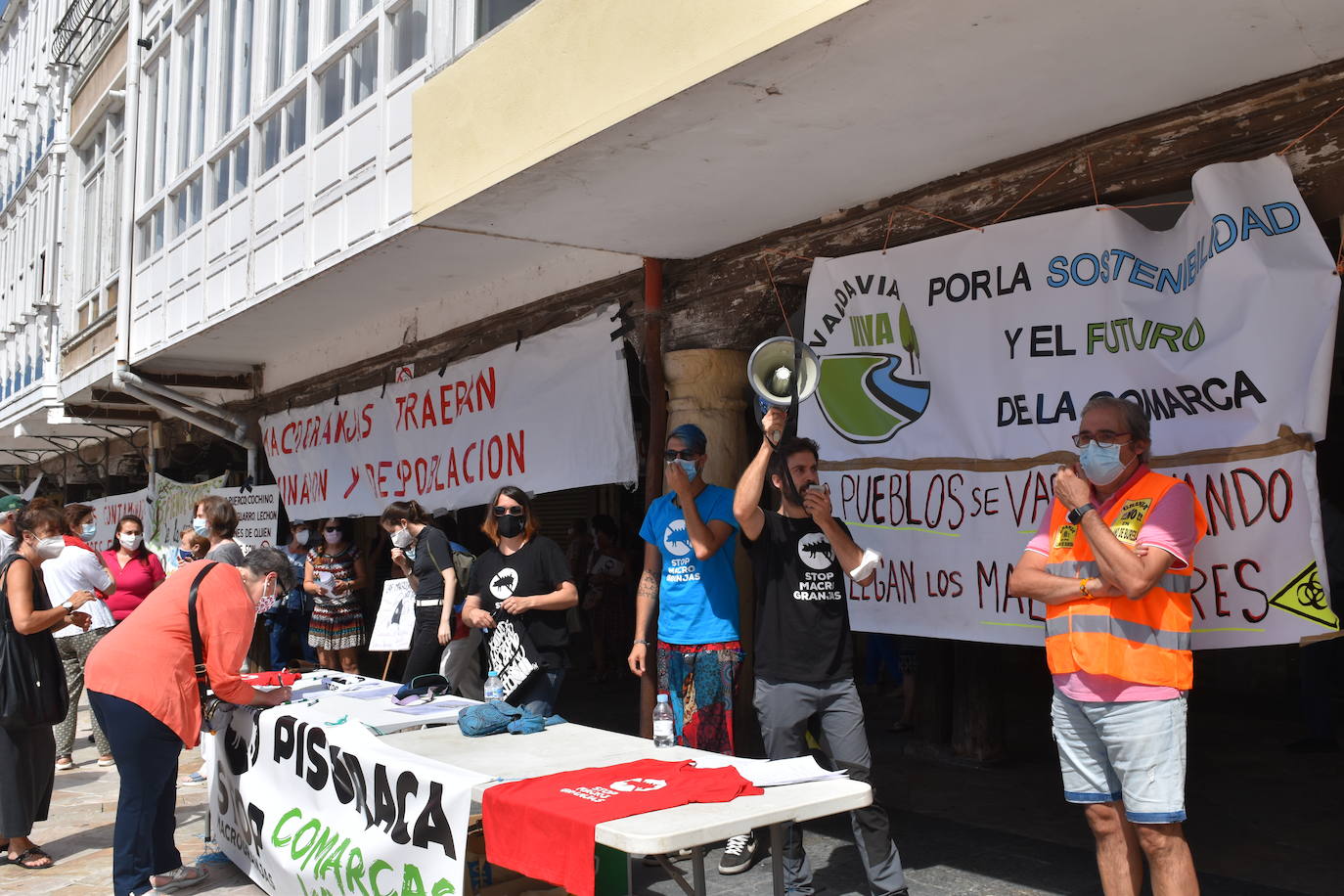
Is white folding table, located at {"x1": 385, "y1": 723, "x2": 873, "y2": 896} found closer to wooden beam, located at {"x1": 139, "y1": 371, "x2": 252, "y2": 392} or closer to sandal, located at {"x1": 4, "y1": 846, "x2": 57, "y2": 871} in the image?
sandal, located at {"x1": 4, "y1": 846, "x2": 57, "y2": 871}

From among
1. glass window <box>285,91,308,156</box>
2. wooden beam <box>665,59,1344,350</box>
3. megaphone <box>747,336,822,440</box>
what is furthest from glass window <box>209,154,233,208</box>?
megaphone <box>747,336,822,440</box>

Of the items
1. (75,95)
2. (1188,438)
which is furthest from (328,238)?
(75,95)

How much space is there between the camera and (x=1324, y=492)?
8.77 meters

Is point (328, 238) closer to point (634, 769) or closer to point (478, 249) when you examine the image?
A: point (478, 249)

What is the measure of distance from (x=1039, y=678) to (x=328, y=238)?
740 cm

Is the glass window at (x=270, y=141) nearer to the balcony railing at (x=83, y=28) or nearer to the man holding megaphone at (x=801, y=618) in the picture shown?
the balcony railing at (x=83, y=28)

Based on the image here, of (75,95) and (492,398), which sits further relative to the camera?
(75,95)

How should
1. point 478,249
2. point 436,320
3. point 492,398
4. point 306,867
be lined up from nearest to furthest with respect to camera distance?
1. point 306,867
2. point 478,249
3. point 492,398
4. point 436,320

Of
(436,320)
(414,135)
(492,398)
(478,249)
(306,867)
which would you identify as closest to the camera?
(306,867)

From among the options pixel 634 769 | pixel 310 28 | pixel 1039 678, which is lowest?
pixel 1039 678

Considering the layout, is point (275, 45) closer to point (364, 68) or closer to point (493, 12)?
point (364, 68)

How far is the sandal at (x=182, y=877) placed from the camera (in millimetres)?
4945

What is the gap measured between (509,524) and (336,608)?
462cm

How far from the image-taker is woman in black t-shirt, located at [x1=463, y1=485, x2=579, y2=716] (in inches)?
217
